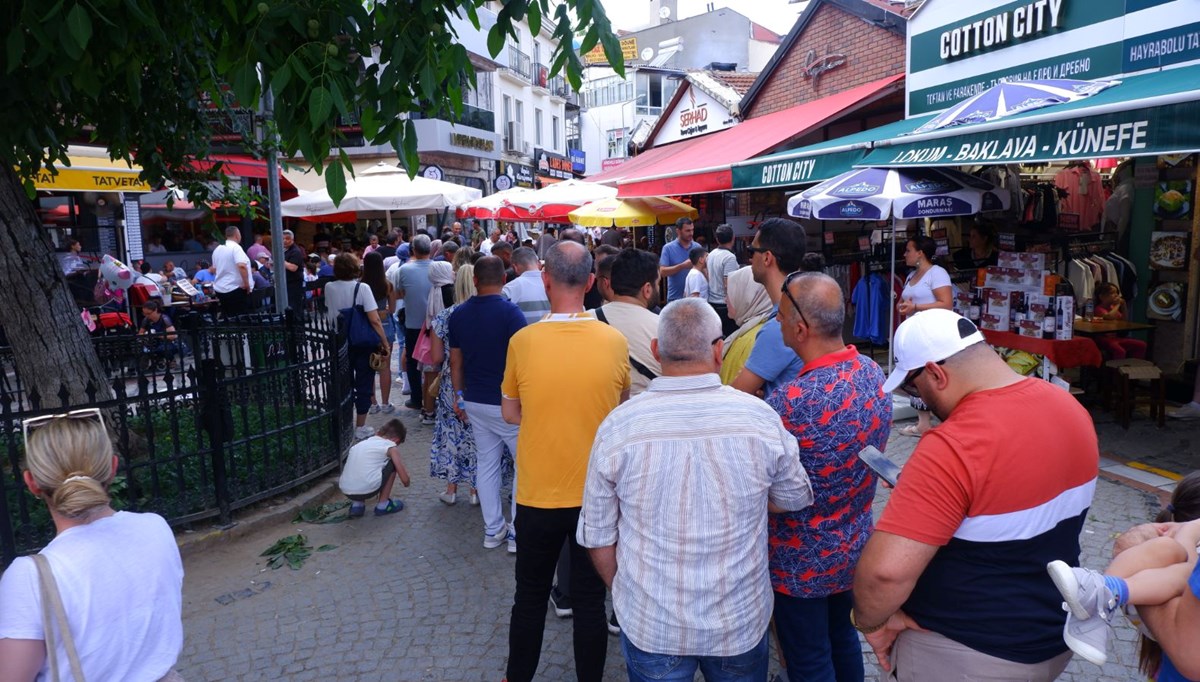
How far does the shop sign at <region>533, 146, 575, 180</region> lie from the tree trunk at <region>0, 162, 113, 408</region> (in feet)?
115

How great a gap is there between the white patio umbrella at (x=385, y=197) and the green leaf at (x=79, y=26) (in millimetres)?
8567

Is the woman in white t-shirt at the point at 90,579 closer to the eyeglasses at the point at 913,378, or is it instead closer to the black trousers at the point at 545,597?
the black trousers at the point at 545,597

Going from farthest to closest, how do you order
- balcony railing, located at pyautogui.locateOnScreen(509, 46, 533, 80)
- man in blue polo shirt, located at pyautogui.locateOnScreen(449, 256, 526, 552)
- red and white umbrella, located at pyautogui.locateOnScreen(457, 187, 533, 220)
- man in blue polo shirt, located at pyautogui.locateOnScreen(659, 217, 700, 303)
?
balcony railing, located at pyautogui.locateOnScreen(509, 46, 533, 80)
red and white umbrella, located at pyautogui.locateOnScreen(457, 187, 533, 220)
man in blue polo shirt, located at pyautogui.locateOnScreen(659, 217, 700, 303)
man in blue polo shirt, located at pyautogui.locateOnScreen(449, 256, 526, 552)

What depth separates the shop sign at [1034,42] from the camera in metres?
7.13

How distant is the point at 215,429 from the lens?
506 centimetres

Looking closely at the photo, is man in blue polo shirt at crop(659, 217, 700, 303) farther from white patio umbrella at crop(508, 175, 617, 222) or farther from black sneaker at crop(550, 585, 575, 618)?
black sneaker at crop(550, 585, 575, 618)

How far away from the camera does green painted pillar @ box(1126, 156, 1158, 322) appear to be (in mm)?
7965

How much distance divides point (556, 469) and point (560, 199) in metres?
10.5

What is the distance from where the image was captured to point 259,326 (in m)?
6.87

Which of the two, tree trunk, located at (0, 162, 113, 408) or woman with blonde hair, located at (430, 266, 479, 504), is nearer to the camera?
tree trunk, located at (0, 162, 113, 408)

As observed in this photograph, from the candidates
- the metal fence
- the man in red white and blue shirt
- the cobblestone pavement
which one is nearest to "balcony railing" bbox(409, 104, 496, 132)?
the metal fence

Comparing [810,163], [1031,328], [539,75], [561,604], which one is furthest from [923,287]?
[539,75]

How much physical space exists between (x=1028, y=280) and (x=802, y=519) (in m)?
5.51

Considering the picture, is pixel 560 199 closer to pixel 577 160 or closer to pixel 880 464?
pixel 880 464
